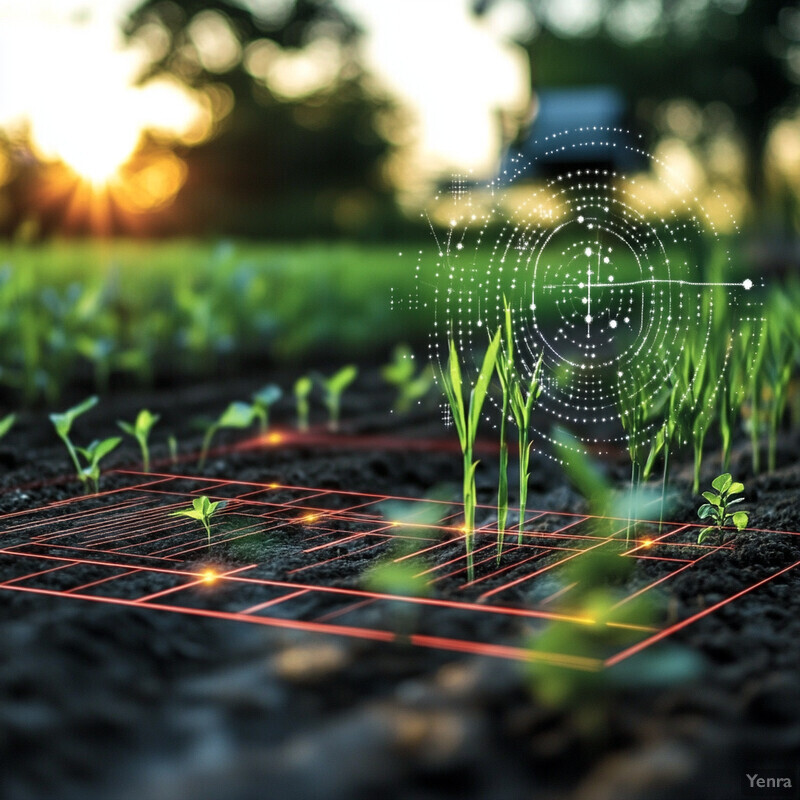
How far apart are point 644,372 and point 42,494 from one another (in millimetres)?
1392

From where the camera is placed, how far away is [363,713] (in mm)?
1033

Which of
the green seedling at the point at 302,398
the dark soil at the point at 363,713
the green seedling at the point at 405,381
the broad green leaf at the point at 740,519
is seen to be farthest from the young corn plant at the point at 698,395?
the green seedling at the point at 302,398

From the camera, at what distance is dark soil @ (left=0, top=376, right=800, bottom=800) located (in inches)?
35.9

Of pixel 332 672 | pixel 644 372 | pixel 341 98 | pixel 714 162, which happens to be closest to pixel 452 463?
pixel 644 372

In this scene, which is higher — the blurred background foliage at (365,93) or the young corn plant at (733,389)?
the blurred background foliage at (365,93)

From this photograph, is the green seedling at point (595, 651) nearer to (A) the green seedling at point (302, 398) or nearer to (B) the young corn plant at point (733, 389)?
(B) the young corn plant at point (733, 389)

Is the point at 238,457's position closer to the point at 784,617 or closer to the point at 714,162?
the point at 784,617

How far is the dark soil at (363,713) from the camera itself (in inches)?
35.9

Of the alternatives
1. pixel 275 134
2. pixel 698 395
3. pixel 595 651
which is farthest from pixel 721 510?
pixel 275 134

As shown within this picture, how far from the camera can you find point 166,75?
21.4 metres
